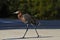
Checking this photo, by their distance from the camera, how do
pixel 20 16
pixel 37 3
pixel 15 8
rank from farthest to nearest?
pixel 15 8, pixel 37 3, pixel 20 16

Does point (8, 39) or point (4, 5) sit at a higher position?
point (8, 39)

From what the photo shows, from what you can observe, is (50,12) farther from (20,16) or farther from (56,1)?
(20,16)

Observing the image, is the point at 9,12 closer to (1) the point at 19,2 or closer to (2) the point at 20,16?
(1) the point at 19,2

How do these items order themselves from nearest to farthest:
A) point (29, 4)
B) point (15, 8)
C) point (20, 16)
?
point (20, 16) → point (29, 4) → point (15, 8)

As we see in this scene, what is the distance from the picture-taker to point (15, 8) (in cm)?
2438

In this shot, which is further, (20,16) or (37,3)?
(37,3)

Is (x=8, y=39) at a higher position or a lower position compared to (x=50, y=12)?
higher

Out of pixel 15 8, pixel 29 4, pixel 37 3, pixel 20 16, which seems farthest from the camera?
→ pixel 15 8

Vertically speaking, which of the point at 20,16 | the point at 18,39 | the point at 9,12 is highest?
the point at 20,16

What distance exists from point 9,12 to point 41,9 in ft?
16.3

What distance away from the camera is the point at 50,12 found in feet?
71.7

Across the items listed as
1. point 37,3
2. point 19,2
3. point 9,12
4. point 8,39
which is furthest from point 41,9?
point 8,39

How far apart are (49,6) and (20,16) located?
1386 centimetres

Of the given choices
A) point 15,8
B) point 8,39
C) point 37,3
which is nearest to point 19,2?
point 15,8
